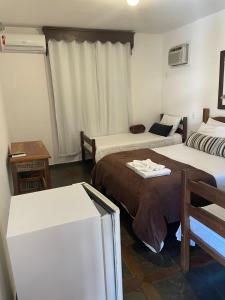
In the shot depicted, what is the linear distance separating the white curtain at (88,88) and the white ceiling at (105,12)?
1.40ft

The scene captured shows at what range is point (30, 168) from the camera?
8.25 feet

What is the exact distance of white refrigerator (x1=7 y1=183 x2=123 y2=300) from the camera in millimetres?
1051

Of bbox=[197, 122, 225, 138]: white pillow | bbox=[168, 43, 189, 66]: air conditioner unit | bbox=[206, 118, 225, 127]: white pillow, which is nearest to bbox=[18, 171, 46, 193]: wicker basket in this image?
bbox=[197, 122, 225, 138]: white pillow

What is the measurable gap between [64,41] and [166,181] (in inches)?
120

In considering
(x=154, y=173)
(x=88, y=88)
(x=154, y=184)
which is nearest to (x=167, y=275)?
(x=154, y=184)

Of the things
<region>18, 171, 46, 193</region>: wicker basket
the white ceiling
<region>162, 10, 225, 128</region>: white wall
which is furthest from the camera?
<region>162, 10, 225, 128</region>: white wall

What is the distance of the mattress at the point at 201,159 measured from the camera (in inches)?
92.5

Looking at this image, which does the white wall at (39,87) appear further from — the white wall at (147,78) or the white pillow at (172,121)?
the white pillow at (172,121)

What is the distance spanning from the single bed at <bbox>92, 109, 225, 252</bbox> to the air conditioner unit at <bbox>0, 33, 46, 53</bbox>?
7.20ft

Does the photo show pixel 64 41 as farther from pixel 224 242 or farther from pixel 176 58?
pixel 224 242

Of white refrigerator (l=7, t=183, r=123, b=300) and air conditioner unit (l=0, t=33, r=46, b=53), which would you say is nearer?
white refrigerator (l=7, t=183, r=123, b=300)

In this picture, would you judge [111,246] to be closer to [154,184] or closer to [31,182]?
[154,184]

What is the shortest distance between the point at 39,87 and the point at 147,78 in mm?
2094

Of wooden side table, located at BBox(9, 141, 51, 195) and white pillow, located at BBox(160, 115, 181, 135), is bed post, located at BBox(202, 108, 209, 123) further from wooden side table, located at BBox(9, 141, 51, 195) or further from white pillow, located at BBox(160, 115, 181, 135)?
wooden side table, located at BBox(9, 141, 51, 195)
